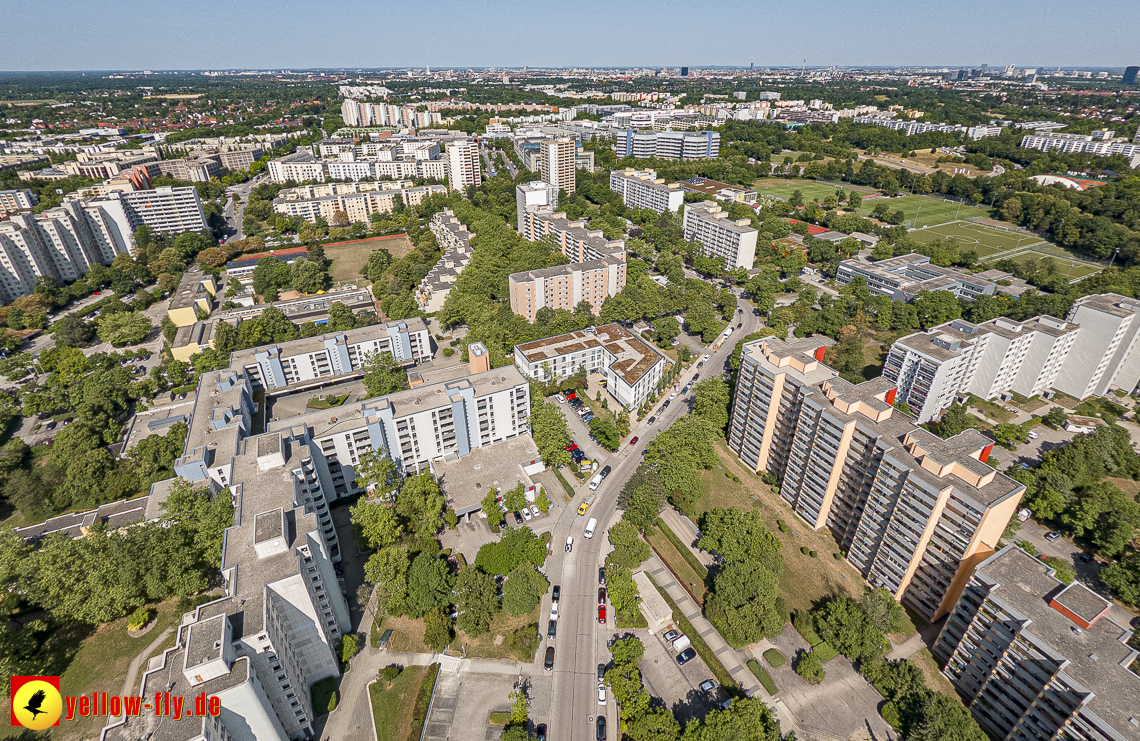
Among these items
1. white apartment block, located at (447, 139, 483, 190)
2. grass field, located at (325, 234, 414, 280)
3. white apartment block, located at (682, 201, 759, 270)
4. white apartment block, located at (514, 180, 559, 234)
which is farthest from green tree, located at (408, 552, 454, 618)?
white apartment block, located at (447, 139, 483, 190)

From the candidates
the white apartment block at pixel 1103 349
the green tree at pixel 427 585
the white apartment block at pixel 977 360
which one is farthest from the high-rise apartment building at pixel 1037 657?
the white apartment block at pixel 1103 349

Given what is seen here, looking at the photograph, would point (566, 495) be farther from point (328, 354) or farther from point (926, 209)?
point (926, 209)

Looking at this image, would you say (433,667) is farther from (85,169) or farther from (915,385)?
(85,169)

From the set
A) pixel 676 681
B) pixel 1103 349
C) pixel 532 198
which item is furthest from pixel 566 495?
pixel 532 198

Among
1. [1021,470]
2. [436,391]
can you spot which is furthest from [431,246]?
[1021,470]

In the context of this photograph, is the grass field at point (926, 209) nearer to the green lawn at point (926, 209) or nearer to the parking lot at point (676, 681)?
the green lawn at point (926, 209)

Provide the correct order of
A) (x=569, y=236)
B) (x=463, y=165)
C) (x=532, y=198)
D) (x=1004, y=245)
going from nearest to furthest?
1. (x=569, y=236)
2. (x=532, y=198)
3. (x=1004, y=245)
4. (x=463, y=165)

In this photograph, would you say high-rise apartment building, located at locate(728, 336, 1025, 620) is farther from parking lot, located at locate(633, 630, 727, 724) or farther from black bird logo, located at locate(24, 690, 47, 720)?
black bird logo, located at locate(24, 690, 47, 720)
